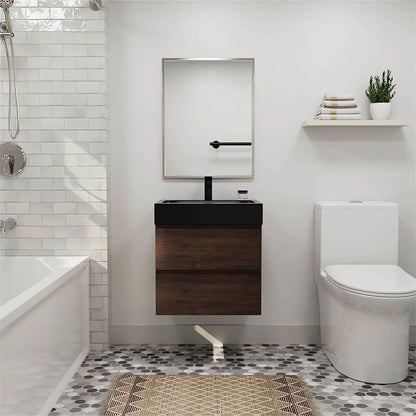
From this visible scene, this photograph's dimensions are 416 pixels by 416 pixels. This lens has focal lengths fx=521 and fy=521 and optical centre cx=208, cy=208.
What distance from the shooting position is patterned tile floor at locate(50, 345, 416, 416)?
8.55ft

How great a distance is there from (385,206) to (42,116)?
7.39 ft

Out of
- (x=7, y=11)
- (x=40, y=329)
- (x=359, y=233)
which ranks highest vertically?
(x=7, y=11)

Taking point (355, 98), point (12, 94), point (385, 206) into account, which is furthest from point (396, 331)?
point (12, 94)

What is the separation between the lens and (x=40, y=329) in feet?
8.02

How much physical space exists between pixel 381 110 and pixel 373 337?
144cm

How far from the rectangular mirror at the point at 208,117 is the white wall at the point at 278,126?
6cm

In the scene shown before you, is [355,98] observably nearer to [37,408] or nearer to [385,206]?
[385,206]

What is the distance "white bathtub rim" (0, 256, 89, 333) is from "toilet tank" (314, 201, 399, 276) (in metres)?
1.57

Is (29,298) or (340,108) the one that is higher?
(340,108)

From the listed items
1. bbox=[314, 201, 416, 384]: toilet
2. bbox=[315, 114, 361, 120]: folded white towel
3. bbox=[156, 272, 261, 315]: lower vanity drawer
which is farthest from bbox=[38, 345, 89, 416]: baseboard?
bbox=[315, 114, 361, 120]: folded white towel

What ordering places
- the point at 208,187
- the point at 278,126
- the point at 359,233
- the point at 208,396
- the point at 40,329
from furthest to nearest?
the point at 278,126 < the point at 208,187 < the point at 359,233 < the point at 208,396 < the point at 40,329

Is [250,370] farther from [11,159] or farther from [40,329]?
[11,159]

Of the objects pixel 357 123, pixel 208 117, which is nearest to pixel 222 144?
pixel 208 117

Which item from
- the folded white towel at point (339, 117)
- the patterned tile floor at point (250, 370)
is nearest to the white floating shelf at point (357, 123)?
the folded white towel at point (339, 117)
